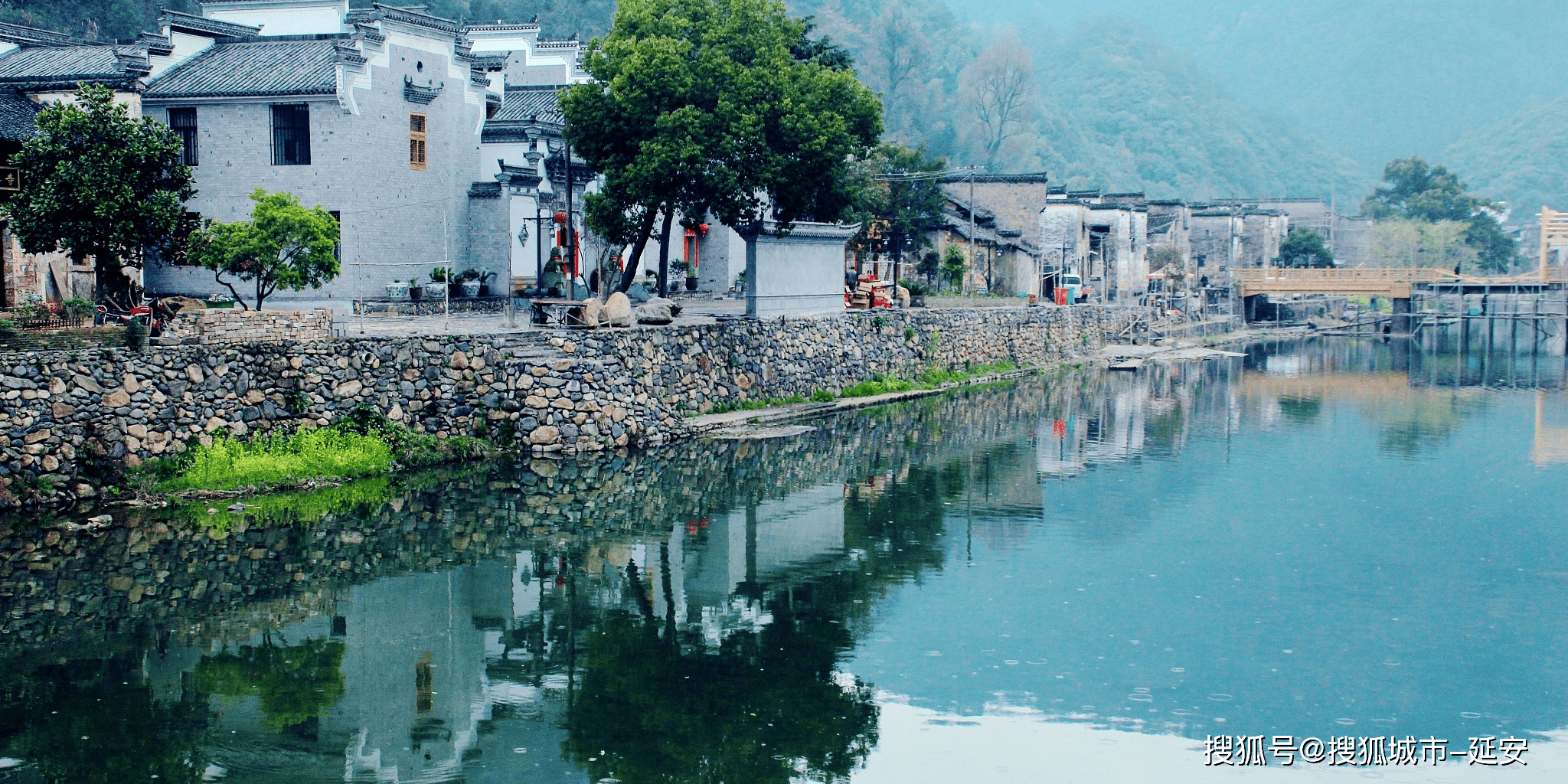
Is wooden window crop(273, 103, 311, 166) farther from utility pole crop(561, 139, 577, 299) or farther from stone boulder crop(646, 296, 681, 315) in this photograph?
stone boulder crop(646, 296, 681, 315)

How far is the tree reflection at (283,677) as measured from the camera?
1512 cm

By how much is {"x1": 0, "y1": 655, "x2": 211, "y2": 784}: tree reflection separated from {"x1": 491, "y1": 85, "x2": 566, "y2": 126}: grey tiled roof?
88.1 feet

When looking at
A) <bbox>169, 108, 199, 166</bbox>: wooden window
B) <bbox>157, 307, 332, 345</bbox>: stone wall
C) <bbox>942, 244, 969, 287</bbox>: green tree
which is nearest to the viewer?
<bbox>157, 307, 332, 345</bbox>: stone wall

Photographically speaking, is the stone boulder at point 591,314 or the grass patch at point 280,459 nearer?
the grass patch at point 280,459

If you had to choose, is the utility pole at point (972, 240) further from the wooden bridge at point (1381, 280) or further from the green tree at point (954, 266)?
the wooden bridge at point (1381, 280)

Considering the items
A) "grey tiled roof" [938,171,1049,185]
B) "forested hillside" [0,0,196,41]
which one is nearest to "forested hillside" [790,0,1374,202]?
"grey tiled roof" [938,171,1049,185]

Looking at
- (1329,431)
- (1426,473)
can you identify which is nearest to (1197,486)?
(1426,473)

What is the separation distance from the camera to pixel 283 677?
53.0ft

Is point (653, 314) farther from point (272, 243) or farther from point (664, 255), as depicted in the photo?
point (272, 243)

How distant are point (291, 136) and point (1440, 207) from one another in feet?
318

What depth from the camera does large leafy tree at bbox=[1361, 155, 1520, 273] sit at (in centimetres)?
10669

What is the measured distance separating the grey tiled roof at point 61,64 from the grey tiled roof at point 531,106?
35.5ft

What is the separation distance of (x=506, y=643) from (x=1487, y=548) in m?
16.0

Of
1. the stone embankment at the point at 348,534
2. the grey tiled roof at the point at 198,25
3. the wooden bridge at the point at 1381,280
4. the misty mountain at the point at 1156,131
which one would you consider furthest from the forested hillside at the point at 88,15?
the misty mountain at the point at 1156,131
